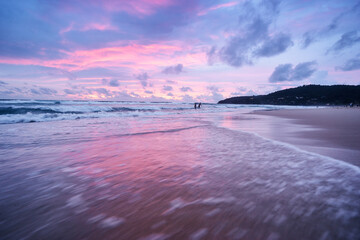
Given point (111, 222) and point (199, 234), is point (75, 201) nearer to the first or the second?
point (111, 222)

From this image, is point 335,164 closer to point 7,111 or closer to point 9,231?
point 9,231

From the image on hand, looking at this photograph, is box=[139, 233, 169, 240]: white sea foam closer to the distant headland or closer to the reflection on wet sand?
the reflection on wet sand

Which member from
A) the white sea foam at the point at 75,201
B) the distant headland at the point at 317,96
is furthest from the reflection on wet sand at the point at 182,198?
the distant headland at the point at 317,96

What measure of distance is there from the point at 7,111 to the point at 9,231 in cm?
2512

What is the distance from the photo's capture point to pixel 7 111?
1938cm

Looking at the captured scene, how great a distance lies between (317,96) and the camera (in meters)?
101

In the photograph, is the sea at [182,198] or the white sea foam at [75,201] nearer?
the sea at [182,198]

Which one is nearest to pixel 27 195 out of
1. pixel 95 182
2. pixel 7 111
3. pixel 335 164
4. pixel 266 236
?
pixel 95 182

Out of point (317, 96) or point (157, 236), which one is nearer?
point (157, 236)

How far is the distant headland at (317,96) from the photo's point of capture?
85.3 m

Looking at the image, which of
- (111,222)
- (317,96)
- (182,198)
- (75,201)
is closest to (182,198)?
(182,198)

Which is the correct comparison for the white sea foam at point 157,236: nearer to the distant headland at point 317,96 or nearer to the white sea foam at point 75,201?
the white sea foam at point 75,201

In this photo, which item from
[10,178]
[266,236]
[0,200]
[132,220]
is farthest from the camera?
[10,178]

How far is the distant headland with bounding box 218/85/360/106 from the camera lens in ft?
280
